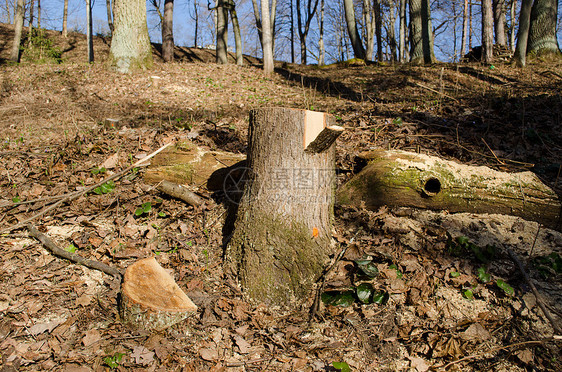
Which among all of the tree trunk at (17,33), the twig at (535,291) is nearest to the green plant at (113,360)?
the twig at (535,291)

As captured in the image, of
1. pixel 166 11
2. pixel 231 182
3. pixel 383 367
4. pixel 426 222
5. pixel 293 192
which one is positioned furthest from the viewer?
pixel 166 11

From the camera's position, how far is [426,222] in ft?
10.2

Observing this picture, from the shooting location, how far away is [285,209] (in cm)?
283

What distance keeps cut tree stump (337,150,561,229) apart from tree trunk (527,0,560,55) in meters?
9.26

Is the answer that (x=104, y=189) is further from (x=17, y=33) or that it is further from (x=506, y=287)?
(x=17, y=33)

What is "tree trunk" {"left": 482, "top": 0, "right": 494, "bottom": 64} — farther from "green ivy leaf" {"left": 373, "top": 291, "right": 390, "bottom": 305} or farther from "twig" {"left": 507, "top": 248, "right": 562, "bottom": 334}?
"green ivy leaf" {"left": 373, "top": 291, "right": 390, "bottom": 305}

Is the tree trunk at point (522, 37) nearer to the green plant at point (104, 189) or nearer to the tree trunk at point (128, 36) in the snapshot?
the tree trunk at point (128, 36)

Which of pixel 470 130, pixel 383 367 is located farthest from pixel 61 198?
pixel 470 130

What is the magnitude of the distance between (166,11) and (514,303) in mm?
15672

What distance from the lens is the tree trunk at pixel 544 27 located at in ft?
31.2

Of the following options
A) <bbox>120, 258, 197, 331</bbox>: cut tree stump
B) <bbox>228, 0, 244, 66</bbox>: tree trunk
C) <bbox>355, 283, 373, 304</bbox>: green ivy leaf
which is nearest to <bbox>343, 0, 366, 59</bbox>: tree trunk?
<bbox>228, 0, 244, 66</bbox>: tree trunk

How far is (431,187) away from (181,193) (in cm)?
267

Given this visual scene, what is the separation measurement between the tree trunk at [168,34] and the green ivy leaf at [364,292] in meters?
13.5

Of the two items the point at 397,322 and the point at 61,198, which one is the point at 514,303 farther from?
the point at 61,198
